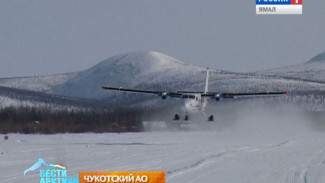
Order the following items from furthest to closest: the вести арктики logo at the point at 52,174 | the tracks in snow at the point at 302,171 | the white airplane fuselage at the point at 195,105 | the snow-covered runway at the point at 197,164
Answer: the white airplane fuselage at the point at 195,105, the snow-covered runway at the point at 197,164, the tracks in snow at the point at 302,171, the вести арктики logo at the point at 52,174

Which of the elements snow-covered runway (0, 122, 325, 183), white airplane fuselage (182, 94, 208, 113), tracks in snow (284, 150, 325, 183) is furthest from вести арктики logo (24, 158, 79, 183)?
white airplane fuselage (182, 94, 208, 113)

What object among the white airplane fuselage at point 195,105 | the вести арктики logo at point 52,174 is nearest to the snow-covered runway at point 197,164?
the вести арктики logo at point 52,174

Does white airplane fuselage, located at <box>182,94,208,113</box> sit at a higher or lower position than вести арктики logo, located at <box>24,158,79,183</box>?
higher

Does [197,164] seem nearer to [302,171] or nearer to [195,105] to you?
[302,171]

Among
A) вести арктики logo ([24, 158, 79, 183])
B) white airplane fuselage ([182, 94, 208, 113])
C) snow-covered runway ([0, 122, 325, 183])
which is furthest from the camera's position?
white airplane fuselage ([182, 94, 208, 113])

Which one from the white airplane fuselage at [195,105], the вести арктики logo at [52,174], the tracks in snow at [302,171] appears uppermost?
the white airplane fuselage at [195,105]

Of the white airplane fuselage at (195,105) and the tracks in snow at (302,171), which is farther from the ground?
the white airplane fuselage at (195,105)

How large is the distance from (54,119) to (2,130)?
23574mm

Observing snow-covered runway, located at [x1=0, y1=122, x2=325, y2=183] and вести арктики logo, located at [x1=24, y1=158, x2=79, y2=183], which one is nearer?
вести арктики logo, located at [x1=24, y1=158, x2=79, y2=183]

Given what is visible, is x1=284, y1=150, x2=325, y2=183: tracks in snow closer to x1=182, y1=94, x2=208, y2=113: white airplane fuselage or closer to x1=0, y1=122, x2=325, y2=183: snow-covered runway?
x1=0, y1=122, x2=325, y2=183: snow-covered runway

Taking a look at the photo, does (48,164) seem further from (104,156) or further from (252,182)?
(252,182)

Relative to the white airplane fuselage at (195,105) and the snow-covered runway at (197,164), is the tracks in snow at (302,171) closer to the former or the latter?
the snow-covered runway at (197,164)

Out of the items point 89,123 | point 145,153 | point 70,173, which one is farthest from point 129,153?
point 89,123

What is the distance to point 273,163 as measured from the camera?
2675 centimetres
